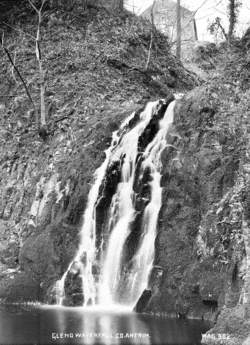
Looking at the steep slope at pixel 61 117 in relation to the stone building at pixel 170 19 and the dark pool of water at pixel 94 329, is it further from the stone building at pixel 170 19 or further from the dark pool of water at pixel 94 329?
the stone building at pixel 170 19

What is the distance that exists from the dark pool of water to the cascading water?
1139 mm

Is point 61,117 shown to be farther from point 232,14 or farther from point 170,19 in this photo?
point 170,19

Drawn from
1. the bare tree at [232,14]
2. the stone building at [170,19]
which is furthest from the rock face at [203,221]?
the stone building at [170,19]

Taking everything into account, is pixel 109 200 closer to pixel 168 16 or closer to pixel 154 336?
pixel 154 336

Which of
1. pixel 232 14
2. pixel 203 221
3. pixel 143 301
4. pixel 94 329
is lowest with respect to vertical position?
pixel 94 329

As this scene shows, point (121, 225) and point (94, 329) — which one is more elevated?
point (121, 225)

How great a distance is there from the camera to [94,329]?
38.1ft

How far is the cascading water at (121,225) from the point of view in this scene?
1465cm

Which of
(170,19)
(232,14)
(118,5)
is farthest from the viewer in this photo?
(170,19)

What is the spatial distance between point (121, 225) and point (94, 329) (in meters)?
4.26

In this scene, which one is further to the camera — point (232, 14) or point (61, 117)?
point (232, 14)

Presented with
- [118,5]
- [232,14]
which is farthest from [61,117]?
[118,5]

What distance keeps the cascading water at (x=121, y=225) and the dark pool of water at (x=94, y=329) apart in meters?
1.14

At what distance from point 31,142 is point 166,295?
9.29m
